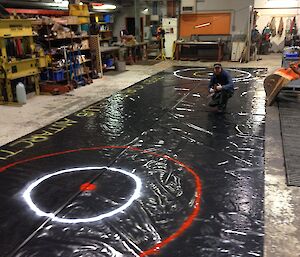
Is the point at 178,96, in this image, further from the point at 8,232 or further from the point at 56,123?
the point at 8,232

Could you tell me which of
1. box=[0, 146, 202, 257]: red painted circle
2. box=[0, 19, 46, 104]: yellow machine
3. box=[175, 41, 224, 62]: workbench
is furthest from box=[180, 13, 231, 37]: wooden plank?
box=[0, 146, 202, 257]: red painted circle

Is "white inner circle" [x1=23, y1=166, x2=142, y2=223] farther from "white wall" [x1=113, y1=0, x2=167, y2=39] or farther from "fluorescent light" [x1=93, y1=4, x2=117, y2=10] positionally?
"white wall" [x1=113, y1=0, x2=167, y2=39]

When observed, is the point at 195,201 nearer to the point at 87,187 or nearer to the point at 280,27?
the point at 87,187

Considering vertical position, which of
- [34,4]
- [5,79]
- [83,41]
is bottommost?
[5,79]

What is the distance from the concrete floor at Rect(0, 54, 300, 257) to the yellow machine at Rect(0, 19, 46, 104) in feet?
1.95

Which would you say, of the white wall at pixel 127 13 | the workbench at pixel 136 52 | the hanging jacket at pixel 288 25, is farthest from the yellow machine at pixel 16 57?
the hanging jacket at pixel 288 25

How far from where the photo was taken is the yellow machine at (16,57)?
686 centimetres

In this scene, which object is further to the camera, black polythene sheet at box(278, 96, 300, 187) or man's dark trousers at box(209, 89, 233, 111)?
man's dark trousers at box(209, 89, 233, 111)

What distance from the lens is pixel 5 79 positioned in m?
7.25

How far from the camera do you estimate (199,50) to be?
14586mm

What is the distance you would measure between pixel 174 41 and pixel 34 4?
7418mm

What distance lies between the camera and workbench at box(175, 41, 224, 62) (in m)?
13.9

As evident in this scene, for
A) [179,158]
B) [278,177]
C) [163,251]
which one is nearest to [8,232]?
[163,251]

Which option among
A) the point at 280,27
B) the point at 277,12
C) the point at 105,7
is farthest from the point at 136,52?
the point at 277,12
